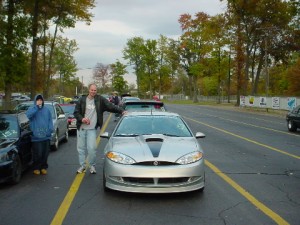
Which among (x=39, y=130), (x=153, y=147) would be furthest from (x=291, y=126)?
(x=153, y=147)

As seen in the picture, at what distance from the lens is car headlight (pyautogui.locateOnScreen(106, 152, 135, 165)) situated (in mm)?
6656

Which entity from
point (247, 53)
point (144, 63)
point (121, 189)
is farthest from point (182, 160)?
point (144, 63)

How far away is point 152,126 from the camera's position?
26.9 feet

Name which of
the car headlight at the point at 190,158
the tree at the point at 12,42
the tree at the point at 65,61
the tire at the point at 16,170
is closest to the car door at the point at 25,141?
the tire at the point at 16,170

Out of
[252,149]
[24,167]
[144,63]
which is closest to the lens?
[24,167]

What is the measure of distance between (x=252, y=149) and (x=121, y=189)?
7.41m

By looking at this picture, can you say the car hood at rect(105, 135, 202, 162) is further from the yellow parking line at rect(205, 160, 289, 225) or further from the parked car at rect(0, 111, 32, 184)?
Answer: the parked car at rect(0, 111, 32, 184)

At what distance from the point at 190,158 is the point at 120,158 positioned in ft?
3.64

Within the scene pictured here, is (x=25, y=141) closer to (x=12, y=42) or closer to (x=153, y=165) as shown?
(x=153, y=165)

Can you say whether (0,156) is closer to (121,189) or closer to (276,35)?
(121,189)

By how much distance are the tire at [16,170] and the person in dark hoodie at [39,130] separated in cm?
A: 73

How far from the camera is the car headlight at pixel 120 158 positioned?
666 cm

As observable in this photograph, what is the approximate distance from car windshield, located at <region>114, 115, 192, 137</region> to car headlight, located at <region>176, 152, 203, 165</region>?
1.04m

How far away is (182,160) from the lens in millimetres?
6703
